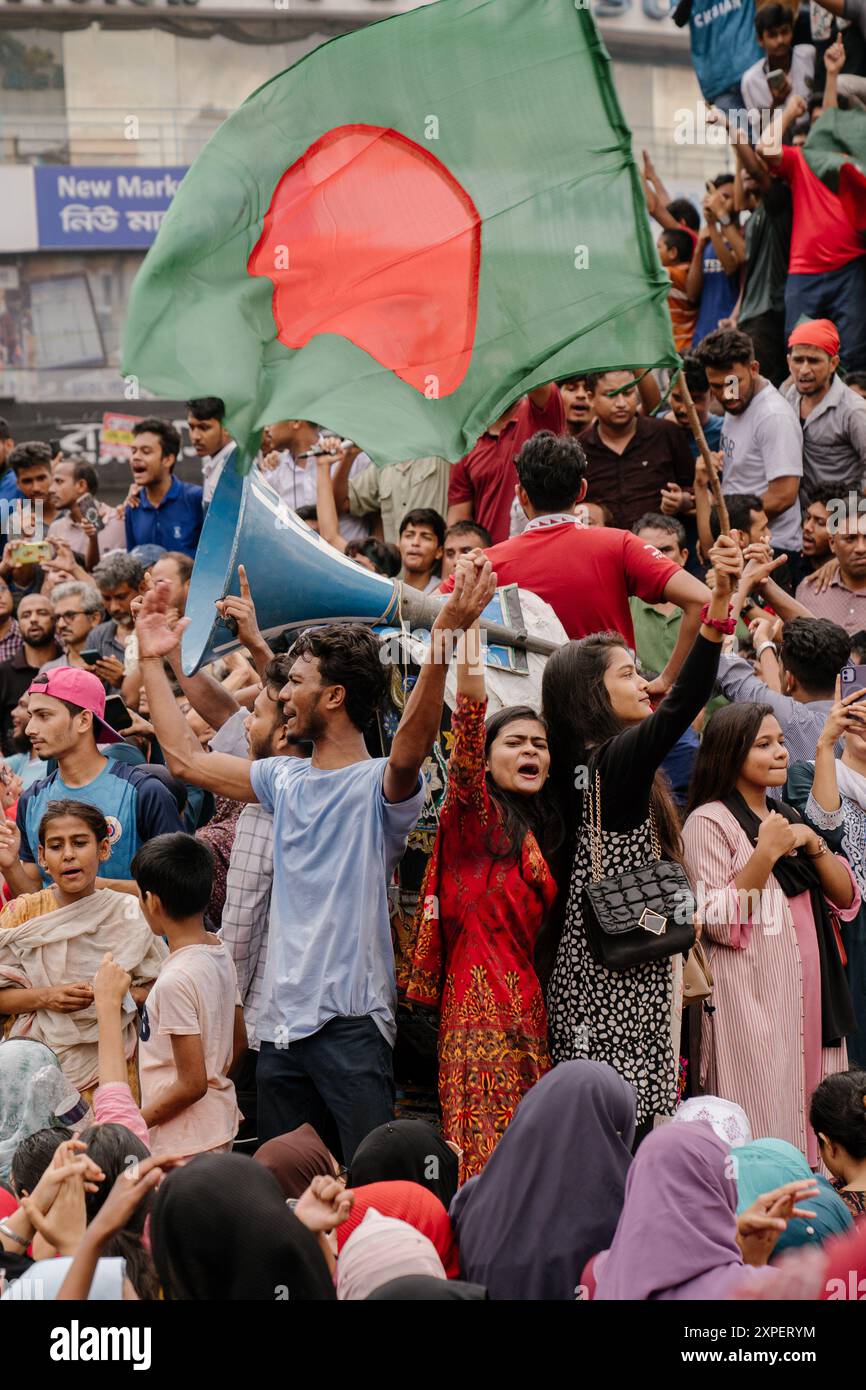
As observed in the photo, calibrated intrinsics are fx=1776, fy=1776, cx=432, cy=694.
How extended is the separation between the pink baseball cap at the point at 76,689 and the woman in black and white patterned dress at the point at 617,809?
1.83 meters

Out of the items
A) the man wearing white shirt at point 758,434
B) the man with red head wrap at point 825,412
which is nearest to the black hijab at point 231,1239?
the man wearing white shirt at point 758,434

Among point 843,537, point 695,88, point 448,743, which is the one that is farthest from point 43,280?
point 448,743

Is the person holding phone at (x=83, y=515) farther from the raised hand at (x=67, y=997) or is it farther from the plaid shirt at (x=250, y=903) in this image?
the raised hand at (x=67, y=997)

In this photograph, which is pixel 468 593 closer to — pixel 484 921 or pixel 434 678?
pixel 434 678

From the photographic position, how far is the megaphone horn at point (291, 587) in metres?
5.20

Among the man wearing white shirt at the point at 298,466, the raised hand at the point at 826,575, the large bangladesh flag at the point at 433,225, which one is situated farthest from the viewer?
the man wearing white shirt at the point at 298,466

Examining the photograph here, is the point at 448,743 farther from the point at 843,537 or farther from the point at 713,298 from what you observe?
the point at 713,298

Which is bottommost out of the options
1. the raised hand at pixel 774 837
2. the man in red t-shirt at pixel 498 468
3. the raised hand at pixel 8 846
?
the raised hand at pixel 8 846

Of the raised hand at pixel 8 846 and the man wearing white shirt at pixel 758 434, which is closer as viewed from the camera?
the raised hand at pixel 8 846

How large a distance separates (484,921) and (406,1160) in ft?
2.61

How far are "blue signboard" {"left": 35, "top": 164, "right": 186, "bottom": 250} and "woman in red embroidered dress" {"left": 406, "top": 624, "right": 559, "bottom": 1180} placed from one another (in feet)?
72.3

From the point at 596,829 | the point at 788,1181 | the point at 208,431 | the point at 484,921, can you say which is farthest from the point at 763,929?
the point at 208,431

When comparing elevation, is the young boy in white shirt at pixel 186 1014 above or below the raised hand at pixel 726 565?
below

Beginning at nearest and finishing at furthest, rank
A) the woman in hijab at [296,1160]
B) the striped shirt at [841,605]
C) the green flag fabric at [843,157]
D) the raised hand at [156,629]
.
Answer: the woman in hijab at [296,1160], the raised hand at [156,629], the striped shirt at [841,605], the green flag fabric at [843,157]
